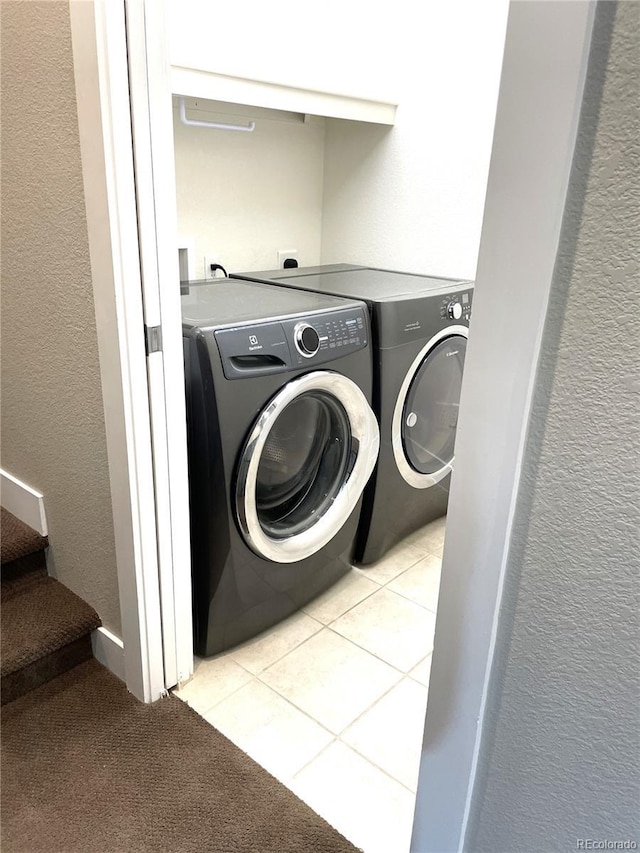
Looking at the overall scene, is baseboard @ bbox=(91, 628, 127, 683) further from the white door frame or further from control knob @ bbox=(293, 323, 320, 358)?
control knob @ bbox=(293, 323, 320, 358)

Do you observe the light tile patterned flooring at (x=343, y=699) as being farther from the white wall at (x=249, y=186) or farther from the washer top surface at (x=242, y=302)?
the white wall at (x=249, y=186)

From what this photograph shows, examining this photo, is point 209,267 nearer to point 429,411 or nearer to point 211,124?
point 211,124

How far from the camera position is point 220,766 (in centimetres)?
146

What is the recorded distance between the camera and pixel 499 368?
716 millimetres

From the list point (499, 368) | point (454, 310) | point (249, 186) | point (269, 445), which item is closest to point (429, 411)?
point (454, 310)

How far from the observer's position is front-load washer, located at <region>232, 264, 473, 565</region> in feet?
6.46

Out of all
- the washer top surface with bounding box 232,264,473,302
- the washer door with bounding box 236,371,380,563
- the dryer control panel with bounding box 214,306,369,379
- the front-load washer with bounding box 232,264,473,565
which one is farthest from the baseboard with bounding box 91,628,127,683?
the washer top surface with bounding box 232,264,473,302

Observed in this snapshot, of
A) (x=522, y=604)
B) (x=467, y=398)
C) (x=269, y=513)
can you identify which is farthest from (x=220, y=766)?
(x=467, y=398)

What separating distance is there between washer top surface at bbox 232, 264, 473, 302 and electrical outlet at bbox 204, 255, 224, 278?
0.12m

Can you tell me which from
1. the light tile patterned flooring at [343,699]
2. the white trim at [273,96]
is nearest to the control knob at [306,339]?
the white trim at [273,96]

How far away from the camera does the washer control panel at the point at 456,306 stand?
2.11 m

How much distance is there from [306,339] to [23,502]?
920 millimetres

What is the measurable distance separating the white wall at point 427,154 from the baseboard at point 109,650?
1677 mm

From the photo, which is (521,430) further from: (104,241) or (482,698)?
(104,241)
